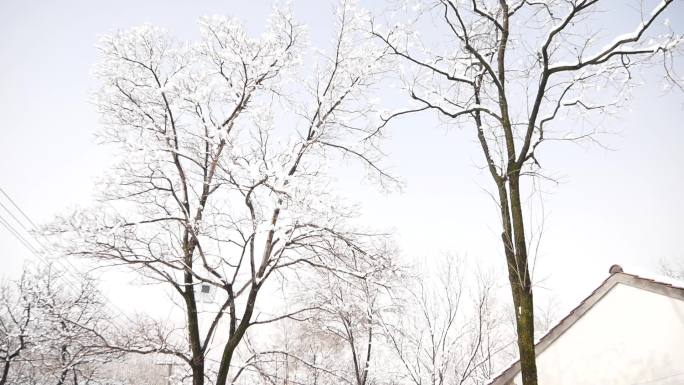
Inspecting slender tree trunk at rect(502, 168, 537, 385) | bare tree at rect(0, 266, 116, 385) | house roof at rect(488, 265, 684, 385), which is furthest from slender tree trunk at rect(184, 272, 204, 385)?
slender tree trunk at rect(502, 168, 537, 385)

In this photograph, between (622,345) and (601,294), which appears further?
(601,294)

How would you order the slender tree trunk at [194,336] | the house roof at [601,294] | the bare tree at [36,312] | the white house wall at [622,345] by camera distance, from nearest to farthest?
the white house wall at [622,345]
the house roof at [601,294]
the slender tree trunk at [194,336]
the bare tree at [36,312]

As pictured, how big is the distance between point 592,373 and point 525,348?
12.1ft

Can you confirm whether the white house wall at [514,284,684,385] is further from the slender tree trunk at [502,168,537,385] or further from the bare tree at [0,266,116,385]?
the bare tree at [0,266,116,385]

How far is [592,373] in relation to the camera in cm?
639

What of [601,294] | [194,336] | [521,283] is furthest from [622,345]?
[194,336]

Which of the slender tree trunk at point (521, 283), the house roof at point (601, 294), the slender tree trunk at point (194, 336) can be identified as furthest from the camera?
the slender tree trunk at point (194, 336)

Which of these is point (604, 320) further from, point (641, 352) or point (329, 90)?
point (329, 90)

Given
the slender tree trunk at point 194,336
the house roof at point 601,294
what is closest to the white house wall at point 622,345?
the house roof at point 601,294

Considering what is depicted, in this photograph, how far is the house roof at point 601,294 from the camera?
19.2ft

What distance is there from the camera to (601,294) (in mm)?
6629

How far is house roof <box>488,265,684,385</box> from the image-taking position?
586cm

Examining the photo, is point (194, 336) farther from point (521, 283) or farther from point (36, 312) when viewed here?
point (36, 312)

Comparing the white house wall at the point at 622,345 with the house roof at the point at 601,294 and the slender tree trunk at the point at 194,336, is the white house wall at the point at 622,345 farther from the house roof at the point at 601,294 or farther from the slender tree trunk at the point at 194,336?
the slender tree trunk at the point at 194,336
